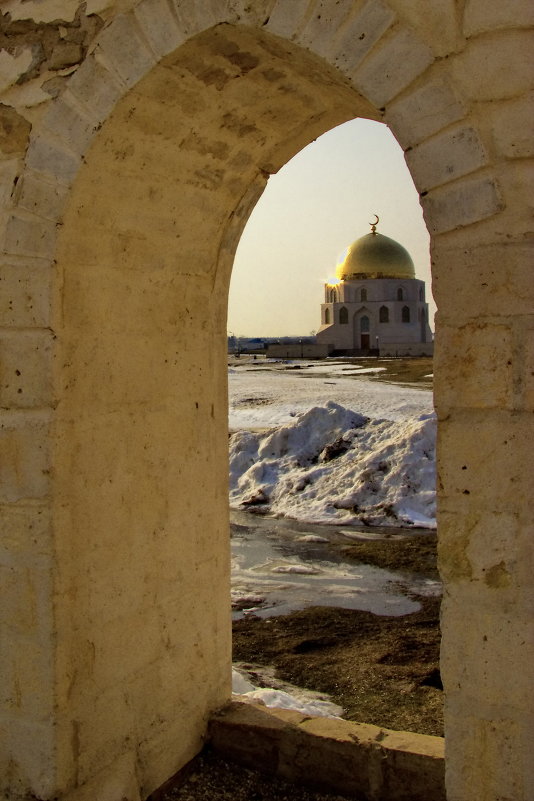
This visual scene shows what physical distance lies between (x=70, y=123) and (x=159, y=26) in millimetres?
461

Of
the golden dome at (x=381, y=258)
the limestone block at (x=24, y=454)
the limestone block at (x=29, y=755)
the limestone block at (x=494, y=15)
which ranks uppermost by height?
the golden dome at (x=381, y=258)

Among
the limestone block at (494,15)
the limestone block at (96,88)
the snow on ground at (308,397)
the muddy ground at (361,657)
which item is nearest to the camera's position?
the limestone block at (494,15)

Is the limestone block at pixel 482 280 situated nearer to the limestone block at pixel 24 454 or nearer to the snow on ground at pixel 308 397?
the limestone block at pixel 24 454

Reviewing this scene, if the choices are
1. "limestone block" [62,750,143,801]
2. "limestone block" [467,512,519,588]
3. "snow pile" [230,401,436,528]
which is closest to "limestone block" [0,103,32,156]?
"limestone block" [467,512,519,588]

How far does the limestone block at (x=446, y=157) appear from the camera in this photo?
7.62 feet

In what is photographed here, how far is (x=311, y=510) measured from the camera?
10.9 m

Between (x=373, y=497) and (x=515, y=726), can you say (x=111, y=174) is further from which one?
(x=373, y=497)

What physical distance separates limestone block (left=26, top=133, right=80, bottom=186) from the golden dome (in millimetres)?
50336

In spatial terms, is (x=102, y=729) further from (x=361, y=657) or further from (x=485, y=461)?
(x=361, y=657)

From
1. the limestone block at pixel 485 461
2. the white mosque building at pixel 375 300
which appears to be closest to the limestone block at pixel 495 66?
the limestone block at pixel 485 461

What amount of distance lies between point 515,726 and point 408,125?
1730mm

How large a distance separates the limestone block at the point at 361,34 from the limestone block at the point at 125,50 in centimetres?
66

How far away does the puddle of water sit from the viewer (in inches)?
287

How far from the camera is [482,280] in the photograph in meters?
2.35
